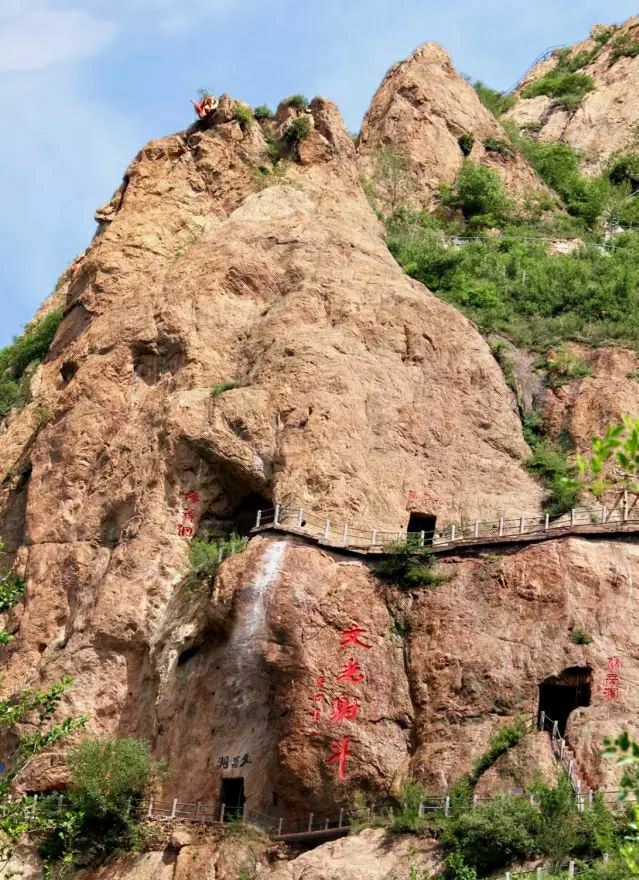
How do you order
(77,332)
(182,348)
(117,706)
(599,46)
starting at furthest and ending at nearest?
(599,46)
(77,332)
(182,348)
(117,706)

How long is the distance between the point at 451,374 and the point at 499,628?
981 cm

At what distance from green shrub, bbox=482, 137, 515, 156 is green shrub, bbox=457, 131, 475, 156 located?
88cm

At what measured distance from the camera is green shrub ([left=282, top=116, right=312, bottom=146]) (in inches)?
1933

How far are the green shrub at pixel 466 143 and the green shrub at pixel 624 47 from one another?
1866 cm

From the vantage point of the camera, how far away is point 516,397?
139 feet

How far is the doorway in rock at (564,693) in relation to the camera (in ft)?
101

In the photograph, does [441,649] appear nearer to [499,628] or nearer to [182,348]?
[499,628]

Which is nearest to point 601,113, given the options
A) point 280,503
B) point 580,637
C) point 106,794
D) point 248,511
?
point 248,511

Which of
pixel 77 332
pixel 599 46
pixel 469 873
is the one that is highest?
pixel 599 46

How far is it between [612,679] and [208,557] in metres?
9.69


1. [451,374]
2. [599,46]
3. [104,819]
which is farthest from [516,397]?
[599,46]

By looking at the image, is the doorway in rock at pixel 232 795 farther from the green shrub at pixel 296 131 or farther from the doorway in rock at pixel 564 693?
the green shrub at pixel 296 131

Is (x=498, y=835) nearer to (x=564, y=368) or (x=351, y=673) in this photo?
(x=351, y=673)

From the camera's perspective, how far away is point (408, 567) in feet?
109
